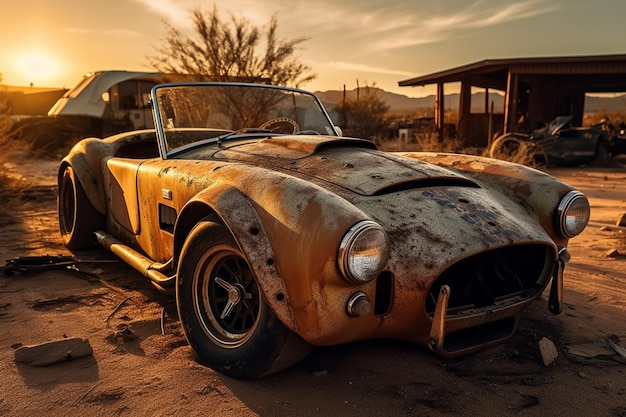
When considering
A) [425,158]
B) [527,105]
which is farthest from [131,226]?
[527,105]

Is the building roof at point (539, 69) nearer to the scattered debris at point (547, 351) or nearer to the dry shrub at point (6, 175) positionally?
the dry shrub at point (6, 175)

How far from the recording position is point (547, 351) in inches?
97.0

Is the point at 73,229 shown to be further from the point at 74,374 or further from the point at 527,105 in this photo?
the point at 527,105

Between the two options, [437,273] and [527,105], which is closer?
[437,273]

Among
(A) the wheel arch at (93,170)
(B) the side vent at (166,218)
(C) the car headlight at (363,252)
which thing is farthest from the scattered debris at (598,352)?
(A) the wheel arch at (93,170)

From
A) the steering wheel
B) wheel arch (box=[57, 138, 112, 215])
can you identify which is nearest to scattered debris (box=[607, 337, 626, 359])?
the steering wheel

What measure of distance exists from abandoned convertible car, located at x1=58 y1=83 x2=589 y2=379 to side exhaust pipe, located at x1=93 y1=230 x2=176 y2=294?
0.5 inches

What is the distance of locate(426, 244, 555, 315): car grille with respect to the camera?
2285mm

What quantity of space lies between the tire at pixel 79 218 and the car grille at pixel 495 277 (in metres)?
3.36

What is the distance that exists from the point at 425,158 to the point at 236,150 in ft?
4.66

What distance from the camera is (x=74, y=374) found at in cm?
232

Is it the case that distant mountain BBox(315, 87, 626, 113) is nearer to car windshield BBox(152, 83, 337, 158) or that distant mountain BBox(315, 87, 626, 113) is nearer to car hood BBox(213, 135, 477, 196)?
car windshield BBox(152, 83, 337, 158)

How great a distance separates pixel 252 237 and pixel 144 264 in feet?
4.54

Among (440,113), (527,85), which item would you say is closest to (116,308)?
(440,113)
